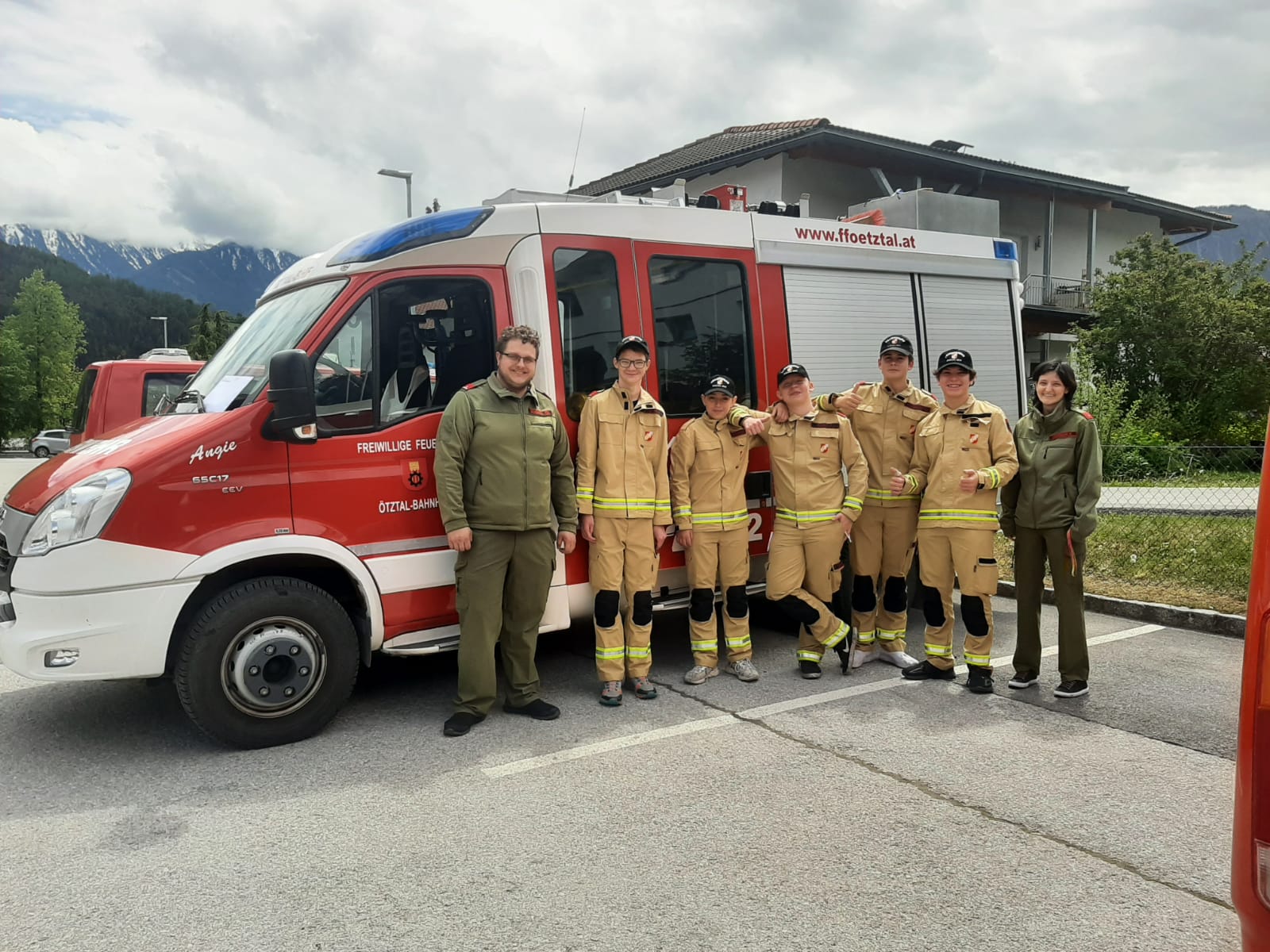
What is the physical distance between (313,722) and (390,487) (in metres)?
1.21

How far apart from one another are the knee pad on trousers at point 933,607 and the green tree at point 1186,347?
14.0 meters

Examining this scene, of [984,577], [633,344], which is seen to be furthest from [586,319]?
[984,577]

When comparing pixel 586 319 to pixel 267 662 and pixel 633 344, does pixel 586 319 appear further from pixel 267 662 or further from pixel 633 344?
pixel 267 662

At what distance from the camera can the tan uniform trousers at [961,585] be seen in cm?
535

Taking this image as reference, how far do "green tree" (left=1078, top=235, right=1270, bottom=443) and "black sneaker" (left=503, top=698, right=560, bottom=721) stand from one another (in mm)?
15785

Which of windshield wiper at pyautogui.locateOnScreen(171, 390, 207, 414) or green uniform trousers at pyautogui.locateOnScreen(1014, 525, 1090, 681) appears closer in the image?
windshield wiper at pyautogui.locateOnScreen(171, 390, 207, 414)

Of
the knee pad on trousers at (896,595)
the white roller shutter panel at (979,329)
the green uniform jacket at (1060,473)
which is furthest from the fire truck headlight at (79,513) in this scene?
the white roller shutter panel at (979,329)

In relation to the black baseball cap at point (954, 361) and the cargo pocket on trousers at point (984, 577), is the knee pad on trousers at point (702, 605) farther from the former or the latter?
the black baseball cap at point (954, 361)

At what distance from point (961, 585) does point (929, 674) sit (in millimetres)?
603

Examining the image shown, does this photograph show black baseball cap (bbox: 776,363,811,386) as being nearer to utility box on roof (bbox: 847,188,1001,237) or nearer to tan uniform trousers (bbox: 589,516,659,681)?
tan uniform trousers (bbox: 589,516,659,681)

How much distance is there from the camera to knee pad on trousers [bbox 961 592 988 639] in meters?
5.38

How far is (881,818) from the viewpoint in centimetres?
368

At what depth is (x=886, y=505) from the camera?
229 inches

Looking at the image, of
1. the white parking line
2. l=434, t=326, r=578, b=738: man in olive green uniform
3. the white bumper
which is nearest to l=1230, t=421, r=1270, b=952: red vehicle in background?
the white parking line
